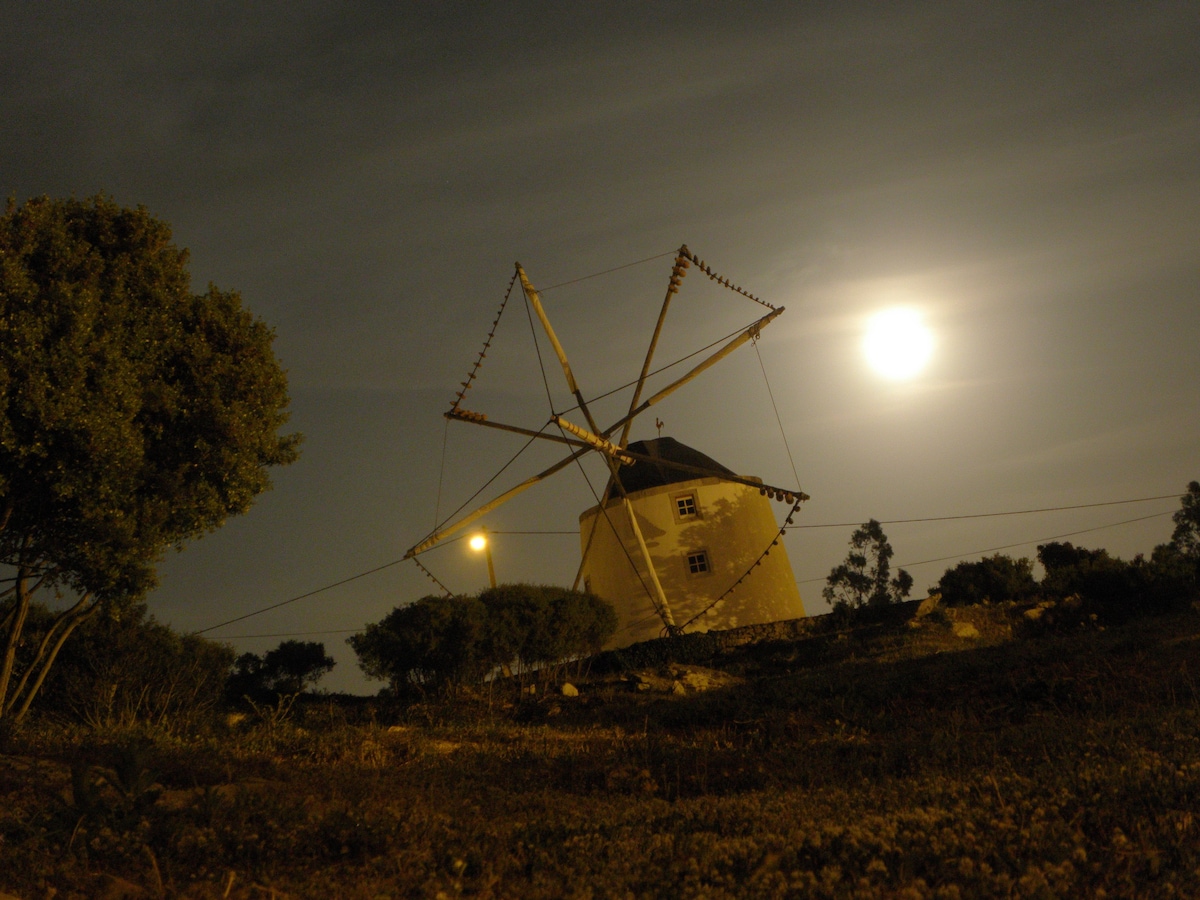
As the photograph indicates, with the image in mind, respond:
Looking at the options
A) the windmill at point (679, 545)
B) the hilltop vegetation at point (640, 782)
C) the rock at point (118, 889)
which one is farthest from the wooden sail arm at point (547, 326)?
the rock at point (118, 889)

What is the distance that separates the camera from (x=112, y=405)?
11930mm

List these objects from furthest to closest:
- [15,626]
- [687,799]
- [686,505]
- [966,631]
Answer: [686,505] → [966,631] → [15,626] → [687,799]

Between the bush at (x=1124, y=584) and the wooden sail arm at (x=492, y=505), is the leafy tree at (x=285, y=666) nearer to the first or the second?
the wooden sail arm at (x=492, y=505)

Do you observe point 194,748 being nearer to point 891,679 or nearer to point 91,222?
point 91,222

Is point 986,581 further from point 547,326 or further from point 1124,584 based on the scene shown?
point 547,326

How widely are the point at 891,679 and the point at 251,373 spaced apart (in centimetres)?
1288

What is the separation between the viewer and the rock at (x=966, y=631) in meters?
23.9

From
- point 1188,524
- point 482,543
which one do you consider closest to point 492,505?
point 482,543

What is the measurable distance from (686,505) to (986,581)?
11277 mm

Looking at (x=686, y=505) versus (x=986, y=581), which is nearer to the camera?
(x=986, y=581)

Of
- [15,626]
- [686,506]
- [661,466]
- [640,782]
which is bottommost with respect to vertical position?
[640,782]

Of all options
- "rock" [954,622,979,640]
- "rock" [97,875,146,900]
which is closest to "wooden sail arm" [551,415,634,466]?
"rock" [954,622,979,640]

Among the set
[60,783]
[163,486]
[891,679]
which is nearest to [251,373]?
[163,486]

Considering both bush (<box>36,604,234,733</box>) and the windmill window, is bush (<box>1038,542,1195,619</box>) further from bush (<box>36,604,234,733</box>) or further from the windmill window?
bush (<box>36,604,234,733</box>)
